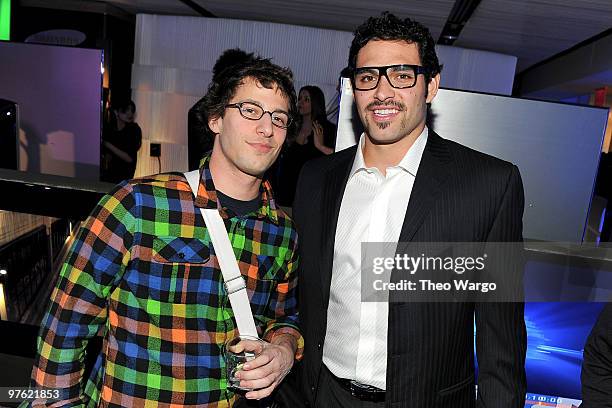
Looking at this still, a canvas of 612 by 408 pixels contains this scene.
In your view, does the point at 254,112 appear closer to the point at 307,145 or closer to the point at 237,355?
the point at 237,355

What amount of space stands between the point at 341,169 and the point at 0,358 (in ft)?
5.49

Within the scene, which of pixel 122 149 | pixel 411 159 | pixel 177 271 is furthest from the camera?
pixel 122 149

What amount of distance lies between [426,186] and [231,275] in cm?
66

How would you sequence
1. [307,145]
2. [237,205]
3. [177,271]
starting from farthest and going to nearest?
[307,145]
[237,205]
[177,271]

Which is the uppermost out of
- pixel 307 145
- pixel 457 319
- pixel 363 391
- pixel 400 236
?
pixel 307 145

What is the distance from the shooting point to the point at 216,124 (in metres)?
1.68

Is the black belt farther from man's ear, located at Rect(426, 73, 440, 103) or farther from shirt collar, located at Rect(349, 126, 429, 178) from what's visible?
man's ear, located at Rect(426, 73, 440, 103)

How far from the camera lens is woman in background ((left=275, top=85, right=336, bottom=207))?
13.9 feet

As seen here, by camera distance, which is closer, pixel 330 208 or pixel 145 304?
pixel 145 304

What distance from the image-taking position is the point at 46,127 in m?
6.34

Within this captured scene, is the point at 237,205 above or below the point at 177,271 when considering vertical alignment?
above

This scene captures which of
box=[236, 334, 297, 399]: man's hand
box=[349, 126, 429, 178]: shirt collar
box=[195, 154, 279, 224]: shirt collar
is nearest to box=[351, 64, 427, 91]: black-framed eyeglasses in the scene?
box=[349, 126, 429, 178]: shirt collar

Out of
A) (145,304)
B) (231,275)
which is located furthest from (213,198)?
(145,304)

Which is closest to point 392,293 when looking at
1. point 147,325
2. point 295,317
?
point 295,317
